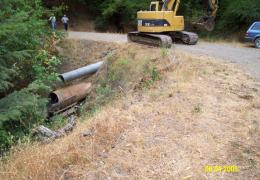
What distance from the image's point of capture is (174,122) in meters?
7.17

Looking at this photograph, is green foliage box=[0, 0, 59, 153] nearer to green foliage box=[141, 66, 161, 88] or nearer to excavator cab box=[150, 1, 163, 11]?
green foliage box=[141, 66, 161, 88]

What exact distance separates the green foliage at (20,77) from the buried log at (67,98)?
518 millimetres

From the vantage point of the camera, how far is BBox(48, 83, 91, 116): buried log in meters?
14.2

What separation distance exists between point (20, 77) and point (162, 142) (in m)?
10.0

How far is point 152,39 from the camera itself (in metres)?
15.7

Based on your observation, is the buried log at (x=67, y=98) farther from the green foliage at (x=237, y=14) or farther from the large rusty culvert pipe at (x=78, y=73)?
the green foliage at (x=237, y=14)

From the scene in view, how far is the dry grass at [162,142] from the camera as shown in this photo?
559cm

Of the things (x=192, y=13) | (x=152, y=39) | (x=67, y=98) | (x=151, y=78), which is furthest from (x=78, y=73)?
(x=192, y=13)

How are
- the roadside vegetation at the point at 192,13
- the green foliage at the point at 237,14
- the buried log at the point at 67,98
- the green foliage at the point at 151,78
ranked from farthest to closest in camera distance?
1. the roadside vegetation at the point at 192,13
2. the green foliage at the point at 237,14
3. the buried log at the point at 67,98
4. the green foliage at the point at 151,78

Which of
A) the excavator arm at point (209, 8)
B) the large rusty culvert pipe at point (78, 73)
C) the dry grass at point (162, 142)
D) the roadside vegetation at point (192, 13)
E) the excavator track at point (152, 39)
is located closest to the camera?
the dry grass at point (162, 142)
